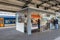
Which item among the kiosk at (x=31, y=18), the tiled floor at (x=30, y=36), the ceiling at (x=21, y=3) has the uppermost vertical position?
the ceiling at (x=21, y=3)

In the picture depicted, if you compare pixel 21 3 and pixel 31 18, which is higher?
pixel 21 3

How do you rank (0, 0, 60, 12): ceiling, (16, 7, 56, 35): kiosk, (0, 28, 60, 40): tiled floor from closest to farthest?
(0, 28, 60, 40): tiled floor < (16, 7, 56, 35): kiosk < (0, 0, 60, 12): ceiling

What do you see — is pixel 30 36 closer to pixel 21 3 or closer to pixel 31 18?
pixel 31 18

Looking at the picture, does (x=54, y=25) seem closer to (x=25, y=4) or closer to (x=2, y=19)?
(x=25, y=4)

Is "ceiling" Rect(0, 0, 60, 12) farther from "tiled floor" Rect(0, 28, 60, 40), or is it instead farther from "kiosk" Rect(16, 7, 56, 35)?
"tiled floor" Rect(0, 28, 60, 40)

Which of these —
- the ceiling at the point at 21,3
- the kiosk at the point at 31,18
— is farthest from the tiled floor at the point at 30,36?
the ceiling at the point at 21,3

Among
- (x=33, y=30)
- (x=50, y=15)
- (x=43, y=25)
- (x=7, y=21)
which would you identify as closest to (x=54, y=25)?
(x=50, y=15)

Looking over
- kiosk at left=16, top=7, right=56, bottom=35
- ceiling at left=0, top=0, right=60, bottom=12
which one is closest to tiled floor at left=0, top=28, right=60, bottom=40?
kiosk at left=16, top=7, right=56, bottom=35

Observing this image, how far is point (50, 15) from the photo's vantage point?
42.2ft

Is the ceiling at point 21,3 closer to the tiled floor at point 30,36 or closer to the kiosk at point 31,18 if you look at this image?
the kiosk at point 31,18

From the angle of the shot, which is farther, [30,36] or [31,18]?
[31,18]

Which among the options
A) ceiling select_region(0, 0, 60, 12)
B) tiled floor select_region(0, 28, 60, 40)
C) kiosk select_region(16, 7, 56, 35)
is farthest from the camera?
ceiling select_region(0, 0, 60, 12)

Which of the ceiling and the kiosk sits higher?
the ceiling

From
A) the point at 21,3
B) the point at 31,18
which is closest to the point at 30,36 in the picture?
the point at 31,18
